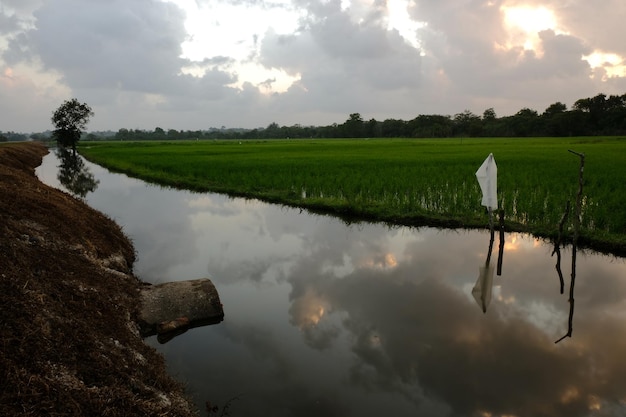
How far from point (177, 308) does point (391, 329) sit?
295cm

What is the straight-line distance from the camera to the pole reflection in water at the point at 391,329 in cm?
399

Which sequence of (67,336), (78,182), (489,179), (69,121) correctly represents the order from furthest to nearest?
(69,121)
(78,182)
(489,179)
(67,336)

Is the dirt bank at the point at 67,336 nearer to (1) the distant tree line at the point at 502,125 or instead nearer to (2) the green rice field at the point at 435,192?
(2) the green rice field at the point at 435,192

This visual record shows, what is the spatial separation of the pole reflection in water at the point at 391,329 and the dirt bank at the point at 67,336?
0.64m

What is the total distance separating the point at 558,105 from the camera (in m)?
76.1

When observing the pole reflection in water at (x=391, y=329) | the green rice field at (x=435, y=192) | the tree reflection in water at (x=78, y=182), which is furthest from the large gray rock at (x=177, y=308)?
the tree reflection in water at (x=78, y=182)

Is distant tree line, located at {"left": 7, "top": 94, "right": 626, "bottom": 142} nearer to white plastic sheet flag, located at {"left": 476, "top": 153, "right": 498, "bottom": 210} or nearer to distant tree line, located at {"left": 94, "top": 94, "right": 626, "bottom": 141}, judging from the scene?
distant tree line, located at {"left": 94, "top": 94, "right": 626, "bottom": 141}

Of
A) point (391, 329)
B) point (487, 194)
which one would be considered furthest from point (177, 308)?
point (487, 194)

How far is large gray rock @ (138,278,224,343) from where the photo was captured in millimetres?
5066

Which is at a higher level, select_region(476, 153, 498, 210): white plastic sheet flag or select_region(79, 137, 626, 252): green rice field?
select_region(476, 153, 498, 210): white plastic sheet flag

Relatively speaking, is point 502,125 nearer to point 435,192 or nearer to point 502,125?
point 502,125

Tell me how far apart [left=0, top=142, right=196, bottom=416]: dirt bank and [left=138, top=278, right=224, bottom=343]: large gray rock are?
0.63 feet

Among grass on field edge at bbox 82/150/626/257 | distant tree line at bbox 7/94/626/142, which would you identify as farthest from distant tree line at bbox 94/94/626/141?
grass on field edge at bbox 82/150/626/257

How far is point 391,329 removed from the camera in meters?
5.27
